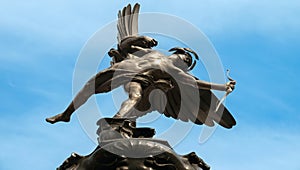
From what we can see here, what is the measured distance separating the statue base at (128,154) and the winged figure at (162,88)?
4.11 feet

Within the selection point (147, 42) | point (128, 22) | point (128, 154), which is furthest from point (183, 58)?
point (128, 154)

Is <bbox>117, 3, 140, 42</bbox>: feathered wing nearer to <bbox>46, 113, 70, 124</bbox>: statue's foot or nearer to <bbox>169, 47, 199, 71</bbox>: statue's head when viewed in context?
<bbox>169, 47, 199, 71</bbox>: statue's head

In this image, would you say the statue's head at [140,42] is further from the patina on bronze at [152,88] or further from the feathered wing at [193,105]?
the feathered wing at [193,105]

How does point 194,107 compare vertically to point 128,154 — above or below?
above

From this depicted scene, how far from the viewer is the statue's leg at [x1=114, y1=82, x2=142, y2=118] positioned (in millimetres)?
10383

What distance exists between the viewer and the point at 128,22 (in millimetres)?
12734

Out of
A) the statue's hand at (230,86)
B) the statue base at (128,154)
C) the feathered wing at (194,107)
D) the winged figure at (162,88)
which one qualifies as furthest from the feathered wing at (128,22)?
the statue base at (128,154)

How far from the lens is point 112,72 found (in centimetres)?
1118

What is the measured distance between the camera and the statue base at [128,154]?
9258 millimetres

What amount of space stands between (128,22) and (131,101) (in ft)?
7.77

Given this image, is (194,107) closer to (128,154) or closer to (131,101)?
(131,101)

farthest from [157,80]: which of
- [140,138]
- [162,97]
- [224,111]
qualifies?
[140,138]

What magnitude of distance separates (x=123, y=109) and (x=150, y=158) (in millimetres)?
1338

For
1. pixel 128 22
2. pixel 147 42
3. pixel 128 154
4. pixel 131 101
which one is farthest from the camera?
pixel 128 22
